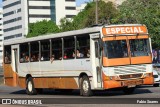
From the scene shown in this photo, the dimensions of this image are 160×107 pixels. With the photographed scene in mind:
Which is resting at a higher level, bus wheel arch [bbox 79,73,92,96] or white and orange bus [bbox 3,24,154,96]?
white and orange bus [bbox 3,24,154,96]

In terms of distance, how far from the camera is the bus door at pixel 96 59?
22.5 meters

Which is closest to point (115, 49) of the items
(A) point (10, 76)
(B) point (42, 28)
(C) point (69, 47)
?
(C) point (69, 47)

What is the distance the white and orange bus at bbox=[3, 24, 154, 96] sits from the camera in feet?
72.9

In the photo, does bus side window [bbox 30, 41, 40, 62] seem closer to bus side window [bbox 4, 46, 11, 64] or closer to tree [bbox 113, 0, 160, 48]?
bus side window [bbox 4, 46, 11, 64]

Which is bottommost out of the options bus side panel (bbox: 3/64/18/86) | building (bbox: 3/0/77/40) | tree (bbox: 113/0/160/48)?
bus side panel (bbox: 3/64/18/86)

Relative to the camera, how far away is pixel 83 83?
23.5 meters

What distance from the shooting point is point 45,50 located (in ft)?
86.7

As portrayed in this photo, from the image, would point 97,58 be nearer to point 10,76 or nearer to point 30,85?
point 30,85

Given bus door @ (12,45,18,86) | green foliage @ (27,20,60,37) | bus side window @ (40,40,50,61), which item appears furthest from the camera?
green foliage @ (27,20,60,37)

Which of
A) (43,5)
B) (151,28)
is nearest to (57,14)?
(43,5)

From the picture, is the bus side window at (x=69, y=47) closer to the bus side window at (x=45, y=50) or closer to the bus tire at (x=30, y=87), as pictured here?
the bus side window at (x=45, y=50)

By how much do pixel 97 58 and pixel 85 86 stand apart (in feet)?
4.76

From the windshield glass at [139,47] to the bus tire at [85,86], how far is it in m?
2.21

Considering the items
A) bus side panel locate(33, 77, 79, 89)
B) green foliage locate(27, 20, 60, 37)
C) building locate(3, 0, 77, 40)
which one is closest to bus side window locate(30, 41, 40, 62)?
bus side panel locate(33, 77, 79, 89)
